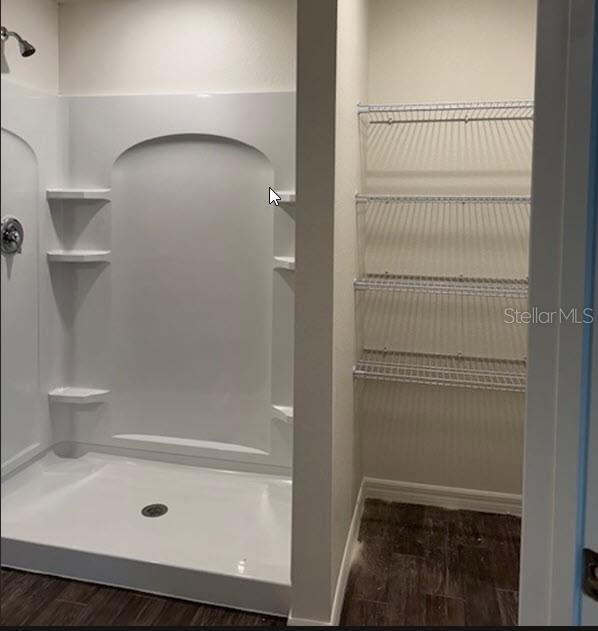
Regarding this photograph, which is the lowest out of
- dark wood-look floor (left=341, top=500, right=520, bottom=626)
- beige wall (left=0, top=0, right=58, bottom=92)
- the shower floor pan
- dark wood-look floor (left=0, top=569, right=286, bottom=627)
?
dark wood-look floor (left=341, top=500, right=520, bottom=626)

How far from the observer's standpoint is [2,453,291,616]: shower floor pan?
1.67 meters

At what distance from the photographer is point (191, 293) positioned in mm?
2473

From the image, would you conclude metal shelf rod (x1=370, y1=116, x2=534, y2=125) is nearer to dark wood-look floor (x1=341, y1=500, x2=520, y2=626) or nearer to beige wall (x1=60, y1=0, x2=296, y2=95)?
beige wall (x1=60, y1=0, x2=296, y2=95)

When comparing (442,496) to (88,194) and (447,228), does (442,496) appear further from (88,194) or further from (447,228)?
(88,194)

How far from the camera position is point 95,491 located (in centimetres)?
202

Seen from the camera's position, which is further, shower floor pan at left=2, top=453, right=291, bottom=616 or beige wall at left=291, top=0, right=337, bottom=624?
shower floor pan at left=2, top=453, right=291, bottom=616

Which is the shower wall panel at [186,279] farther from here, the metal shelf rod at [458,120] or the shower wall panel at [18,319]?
the shower wall panel at [18,319]

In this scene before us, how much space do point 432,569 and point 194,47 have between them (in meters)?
2.28

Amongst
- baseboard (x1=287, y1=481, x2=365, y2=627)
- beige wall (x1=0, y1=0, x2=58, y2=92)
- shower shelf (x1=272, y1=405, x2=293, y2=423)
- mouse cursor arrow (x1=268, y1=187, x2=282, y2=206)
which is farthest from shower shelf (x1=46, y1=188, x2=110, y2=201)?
baseboard (x1=287, y1=481, x2=365, y2=627)

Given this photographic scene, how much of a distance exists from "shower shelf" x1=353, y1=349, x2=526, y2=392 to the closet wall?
0.04 m

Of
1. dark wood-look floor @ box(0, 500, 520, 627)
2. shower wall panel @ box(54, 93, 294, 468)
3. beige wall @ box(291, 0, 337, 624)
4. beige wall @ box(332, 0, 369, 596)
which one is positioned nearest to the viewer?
dark wood-look floor @ box(0, 500, 520, 627)

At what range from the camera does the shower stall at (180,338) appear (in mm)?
1812

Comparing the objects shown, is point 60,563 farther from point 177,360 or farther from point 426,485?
point 426,485

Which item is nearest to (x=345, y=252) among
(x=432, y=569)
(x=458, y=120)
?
(x=458, y=120)
